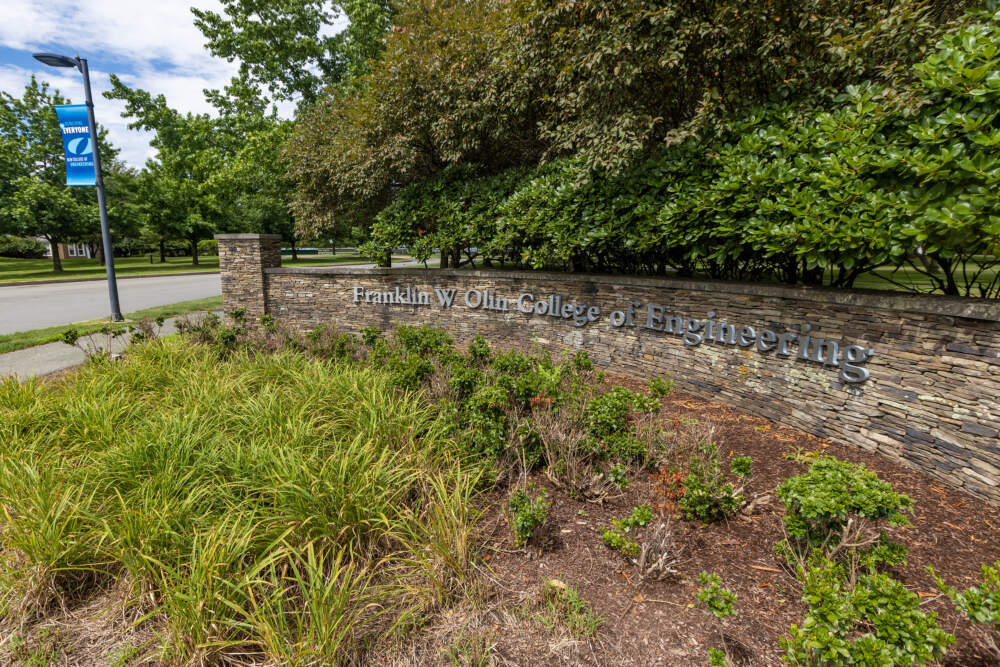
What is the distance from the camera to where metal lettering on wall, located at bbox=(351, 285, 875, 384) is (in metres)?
4.15

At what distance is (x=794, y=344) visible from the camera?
4500 mm

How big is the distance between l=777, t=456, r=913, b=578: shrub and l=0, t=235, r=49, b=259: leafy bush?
59.1 meters

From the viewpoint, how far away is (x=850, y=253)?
12.7 feet

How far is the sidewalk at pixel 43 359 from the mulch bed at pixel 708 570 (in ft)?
26.2

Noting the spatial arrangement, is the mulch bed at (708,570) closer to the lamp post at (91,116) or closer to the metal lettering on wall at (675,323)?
the metal lettering on wall at (675,323)

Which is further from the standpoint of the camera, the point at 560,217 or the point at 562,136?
the point at 560,217

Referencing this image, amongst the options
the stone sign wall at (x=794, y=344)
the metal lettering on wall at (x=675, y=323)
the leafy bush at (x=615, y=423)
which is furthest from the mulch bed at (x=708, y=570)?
the metal lettering on wall at (x=675, y=323)

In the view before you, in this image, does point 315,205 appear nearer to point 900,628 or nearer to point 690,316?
point 690,316

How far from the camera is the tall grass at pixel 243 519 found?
236 cm

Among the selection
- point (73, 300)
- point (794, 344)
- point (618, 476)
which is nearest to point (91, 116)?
point (73, 300)

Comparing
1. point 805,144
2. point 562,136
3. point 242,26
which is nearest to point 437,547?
point 805,144

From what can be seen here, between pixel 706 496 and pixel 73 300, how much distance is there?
65.6 ft

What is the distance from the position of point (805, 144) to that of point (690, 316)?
6.84ft

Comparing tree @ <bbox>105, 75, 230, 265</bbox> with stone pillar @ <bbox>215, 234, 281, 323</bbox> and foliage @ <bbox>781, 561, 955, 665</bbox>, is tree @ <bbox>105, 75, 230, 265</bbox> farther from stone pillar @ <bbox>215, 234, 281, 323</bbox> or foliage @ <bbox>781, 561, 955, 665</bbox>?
foliage @ <bbox>781, 561, 955, 665</bbox>
